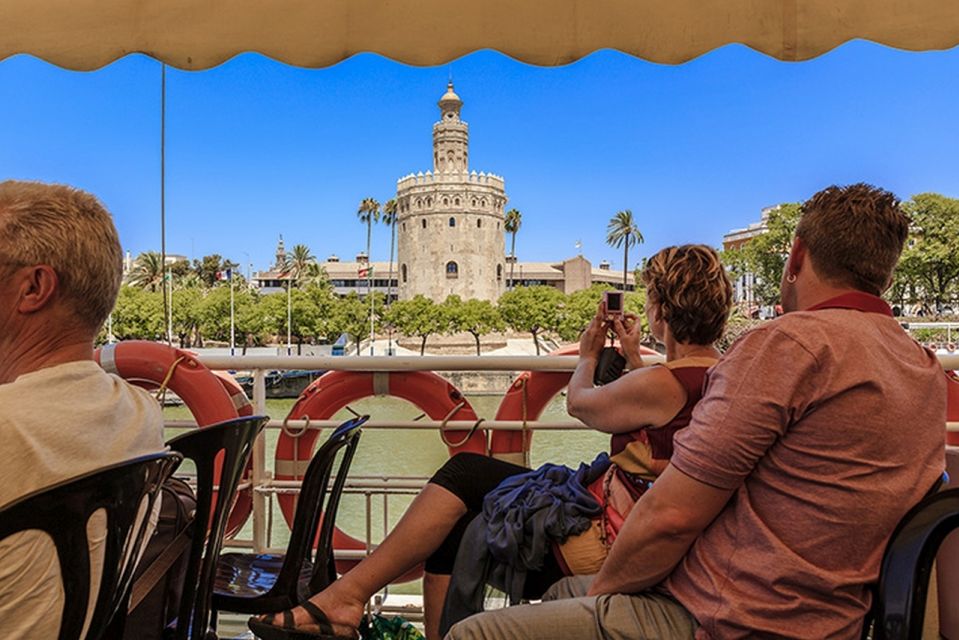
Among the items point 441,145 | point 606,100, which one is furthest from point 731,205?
point 441,145

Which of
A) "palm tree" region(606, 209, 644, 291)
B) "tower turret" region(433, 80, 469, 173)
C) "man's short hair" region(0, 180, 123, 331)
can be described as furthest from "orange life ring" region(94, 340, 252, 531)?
"palm tree" region(606, 209, 644, 291)

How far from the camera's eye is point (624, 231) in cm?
6122

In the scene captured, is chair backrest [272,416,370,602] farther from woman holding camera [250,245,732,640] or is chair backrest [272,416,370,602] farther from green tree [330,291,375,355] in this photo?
green tree [330,291,375,355]

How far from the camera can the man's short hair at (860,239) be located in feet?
2.99

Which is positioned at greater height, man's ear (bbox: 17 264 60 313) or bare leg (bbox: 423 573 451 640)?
man's ear (bbox: 17 264 60 313)

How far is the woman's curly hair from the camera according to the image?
1.28m

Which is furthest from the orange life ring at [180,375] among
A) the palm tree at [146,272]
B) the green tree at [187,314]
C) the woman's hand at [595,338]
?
the palm tree at [146,272]

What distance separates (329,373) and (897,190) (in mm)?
1719

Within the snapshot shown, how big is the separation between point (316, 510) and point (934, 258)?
143 feet

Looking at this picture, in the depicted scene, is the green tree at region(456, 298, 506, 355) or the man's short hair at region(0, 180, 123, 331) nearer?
the man's short hair at region(0, 180, 123, 331)

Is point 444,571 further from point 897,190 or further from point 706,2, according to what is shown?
point 706,2

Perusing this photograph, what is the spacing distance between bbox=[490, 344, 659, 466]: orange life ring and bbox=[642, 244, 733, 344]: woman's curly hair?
81 centimetres

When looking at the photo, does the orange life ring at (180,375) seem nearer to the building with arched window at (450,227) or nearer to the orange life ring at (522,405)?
the orange life ring at (522,405)

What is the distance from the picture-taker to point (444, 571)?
131cm
